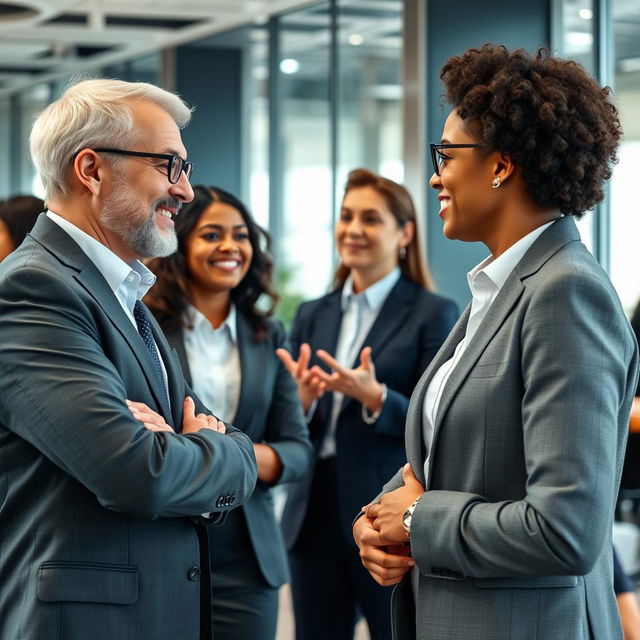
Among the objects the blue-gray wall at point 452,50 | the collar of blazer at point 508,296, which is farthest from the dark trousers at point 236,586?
the blue-gray wall at point 452,50

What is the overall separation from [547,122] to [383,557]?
0.90 metres

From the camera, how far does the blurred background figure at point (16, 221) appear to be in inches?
162

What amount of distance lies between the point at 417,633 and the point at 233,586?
3.61 feet

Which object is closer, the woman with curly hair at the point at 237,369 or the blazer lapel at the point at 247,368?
the woman with curly hair at the point at 237,369

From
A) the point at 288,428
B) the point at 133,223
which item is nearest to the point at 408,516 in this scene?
the point at 133,223

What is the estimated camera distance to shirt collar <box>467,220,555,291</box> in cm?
196

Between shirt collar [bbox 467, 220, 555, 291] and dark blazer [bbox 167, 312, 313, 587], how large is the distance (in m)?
1.28

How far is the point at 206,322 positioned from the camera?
3.37 meters

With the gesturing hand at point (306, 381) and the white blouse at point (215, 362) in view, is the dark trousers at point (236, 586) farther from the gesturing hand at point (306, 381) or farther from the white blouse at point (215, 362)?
the gesturing hand at point (306, 381)

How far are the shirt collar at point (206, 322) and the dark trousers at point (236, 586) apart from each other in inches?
24.5

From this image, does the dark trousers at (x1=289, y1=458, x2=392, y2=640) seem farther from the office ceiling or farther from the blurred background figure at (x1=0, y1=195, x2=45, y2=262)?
the office ceiling

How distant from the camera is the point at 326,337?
3971 millimetres

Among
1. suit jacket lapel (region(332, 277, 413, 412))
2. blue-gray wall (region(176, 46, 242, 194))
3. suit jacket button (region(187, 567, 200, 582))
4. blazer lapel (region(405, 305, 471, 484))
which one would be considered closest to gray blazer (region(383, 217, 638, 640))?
blazer lapel (region(405, 305, 471, 484))

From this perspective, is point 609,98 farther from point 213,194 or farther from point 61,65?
point 61,65
